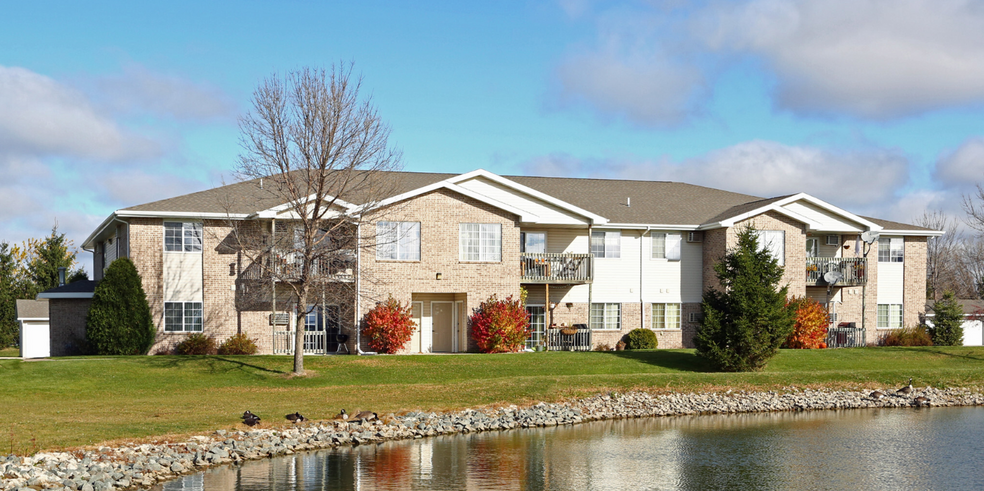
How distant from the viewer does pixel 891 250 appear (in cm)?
3966

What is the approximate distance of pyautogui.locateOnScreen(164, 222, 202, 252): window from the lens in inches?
1248

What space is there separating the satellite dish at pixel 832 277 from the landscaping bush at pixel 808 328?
1.51m

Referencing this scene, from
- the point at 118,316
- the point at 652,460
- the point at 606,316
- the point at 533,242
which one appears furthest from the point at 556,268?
the point at 652,460

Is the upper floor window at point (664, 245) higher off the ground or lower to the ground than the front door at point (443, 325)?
higher

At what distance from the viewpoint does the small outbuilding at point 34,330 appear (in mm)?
34062

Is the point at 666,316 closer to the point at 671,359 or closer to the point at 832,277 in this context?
the point at 671,359

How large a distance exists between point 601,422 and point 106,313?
57.2 ft

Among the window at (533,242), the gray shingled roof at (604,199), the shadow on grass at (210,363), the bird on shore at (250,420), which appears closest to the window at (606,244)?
the gray shingled roof at (604,199)

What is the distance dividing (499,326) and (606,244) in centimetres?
689

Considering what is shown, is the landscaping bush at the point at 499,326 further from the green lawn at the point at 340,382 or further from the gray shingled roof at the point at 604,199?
the gray shingled roof at the point at 604,199

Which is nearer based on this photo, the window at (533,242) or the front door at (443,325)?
the front door at (443,325)

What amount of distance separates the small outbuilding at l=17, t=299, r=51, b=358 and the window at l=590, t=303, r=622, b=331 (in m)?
21.2

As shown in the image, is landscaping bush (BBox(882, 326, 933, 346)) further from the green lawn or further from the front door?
the front door

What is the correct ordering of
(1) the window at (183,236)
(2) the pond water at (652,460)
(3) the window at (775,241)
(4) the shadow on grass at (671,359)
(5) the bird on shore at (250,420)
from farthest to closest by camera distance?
(3) the window at (775,241)
(1) the window at (183,236)
(4) the shadow on grass at (671,359)
(5) the bird on shore at (250,420)
(2) the pond water at (652,460)
